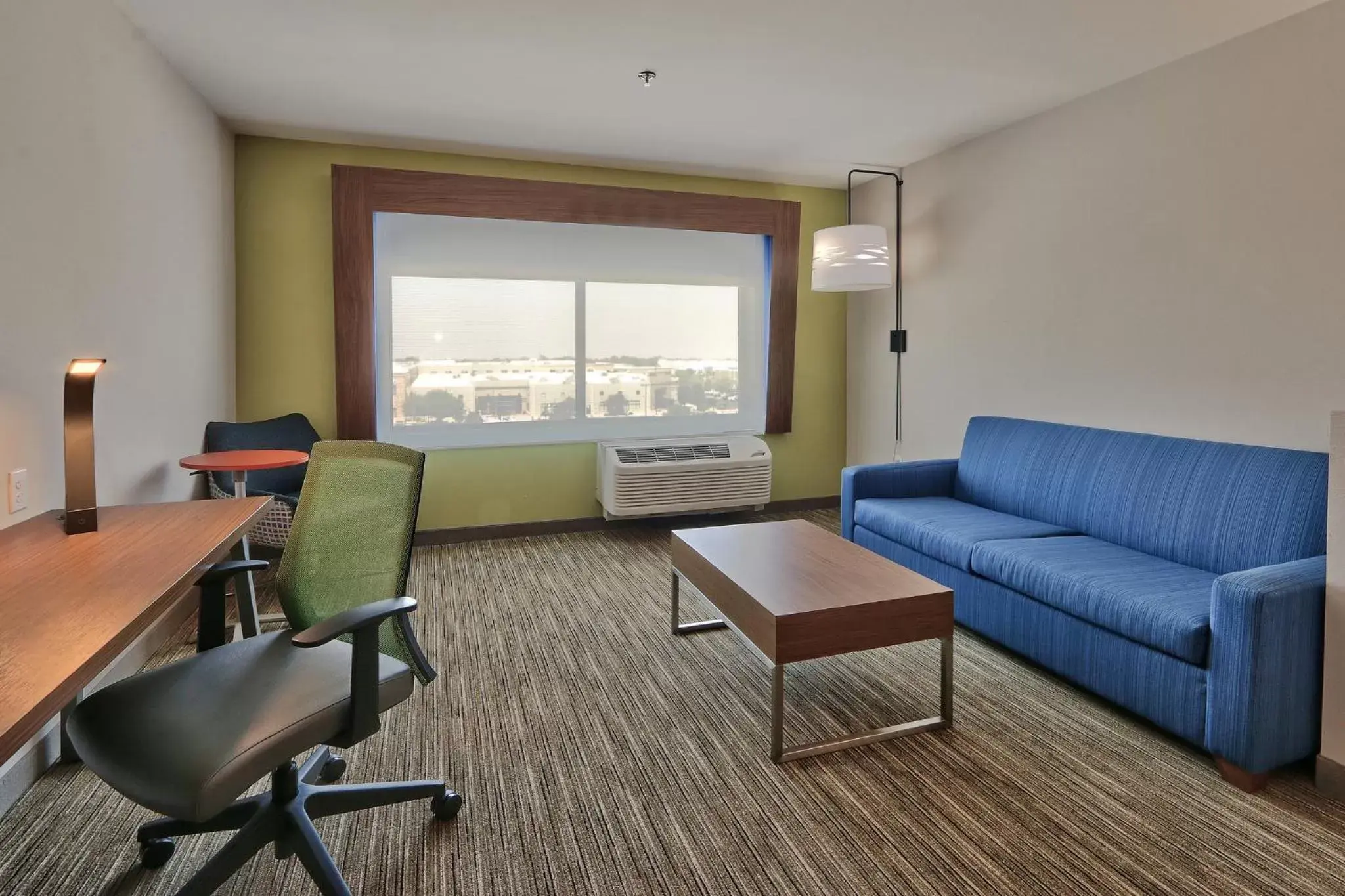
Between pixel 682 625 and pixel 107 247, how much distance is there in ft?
8.56

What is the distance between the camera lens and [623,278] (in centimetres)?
493

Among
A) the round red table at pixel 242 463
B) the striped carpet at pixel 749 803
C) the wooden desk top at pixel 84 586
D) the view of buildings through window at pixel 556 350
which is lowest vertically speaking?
the striped carpet at pixel 749 803

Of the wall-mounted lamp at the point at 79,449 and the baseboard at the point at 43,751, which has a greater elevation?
the wall-mounted lamp at the point at 79,449

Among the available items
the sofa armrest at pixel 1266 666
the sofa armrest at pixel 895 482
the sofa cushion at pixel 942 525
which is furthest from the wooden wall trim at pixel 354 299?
the sofa armrest at pixel 1266 666

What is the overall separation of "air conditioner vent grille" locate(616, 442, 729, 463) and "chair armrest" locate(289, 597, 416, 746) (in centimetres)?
322

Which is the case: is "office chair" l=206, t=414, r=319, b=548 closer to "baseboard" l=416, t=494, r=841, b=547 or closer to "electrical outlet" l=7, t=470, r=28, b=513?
"baseboard" l=416, t=494, r=841, b=547

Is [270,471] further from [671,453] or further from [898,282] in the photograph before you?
[898,282]

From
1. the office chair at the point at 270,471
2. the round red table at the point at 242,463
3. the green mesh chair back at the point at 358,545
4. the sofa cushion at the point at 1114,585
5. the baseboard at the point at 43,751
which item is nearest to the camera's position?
the green mesh chair back at the point at 358,545

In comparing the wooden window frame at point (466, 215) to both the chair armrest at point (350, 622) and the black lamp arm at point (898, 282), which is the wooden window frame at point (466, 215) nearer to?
the black lamp arm at point (898, 282)

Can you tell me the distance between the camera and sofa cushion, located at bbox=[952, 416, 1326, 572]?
96.5 inches

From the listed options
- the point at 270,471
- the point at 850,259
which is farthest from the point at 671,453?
the point at 270,471

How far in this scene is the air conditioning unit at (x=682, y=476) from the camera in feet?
15.3

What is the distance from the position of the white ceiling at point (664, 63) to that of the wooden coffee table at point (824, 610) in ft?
6.69

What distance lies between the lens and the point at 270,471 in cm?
398
